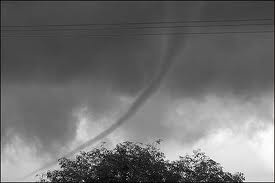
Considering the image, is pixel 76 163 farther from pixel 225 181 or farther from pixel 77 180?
pixel 225 181

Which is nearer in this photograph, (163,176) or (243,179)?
(163,176)

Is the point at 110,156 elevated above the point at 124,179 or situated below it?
above

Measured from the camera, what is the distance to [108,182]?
49750 millimetres

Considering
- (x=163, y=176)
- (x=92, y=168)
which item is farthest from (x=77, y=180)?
(x=163, y=176)

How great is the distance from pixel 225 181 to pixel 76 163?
1859cm

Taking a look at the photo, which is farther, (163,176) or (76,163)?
(76,163)

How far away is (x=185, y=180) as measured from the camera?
51469 millimetres

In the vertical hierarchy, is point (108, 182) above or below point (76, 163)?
below

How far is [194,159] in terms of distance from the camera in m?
55.5

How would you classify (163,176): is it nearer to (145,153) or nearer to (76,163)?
(145,153)

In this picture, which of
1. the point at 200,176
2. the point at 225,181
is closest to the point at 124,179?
the point at 200,176

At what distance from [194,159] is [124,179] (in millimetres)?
10518

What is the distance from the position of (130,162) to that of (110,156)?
275 cm

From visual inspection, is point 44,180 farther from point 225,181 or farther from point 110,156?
point 225,181
